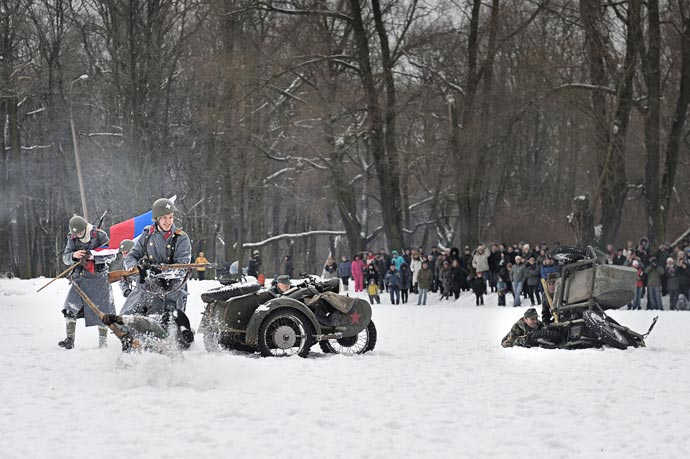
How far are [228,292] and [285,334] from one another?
96 cm

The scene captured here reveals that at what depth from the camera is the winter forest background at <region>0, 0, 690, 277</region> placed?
29.6 meters

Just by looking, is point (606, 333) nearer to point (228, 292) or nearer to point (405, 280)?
point (228, 292)

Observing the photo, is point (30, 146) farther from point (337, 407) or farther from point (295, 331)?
point (337, 407)

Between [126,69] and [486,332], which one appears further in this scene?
[126,69]

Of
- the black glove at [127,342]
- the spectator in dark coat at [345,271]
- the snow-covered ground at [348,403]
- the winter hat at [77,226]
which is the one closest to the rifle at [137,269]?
the black glove at [127,342]

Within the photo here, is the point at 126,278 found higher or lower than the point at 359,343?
higher

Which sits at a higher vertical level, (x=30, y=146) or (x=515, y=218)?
(x=30, y=146)

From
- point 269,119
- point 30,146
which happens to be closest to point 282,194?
point 269,119

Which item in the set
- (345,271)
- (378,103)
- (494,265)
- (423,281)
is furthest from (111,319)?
(345,271)

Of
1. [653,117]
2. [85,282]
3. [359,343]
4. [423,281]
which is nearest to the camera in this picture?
[359,343]

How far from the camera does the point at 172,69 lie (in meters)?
42.8

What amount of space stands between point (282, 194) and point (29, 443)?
42872 mm

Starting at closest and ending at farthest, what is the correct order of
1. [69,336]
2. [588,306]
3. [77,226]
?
[69,336], [77,226], [588,306]

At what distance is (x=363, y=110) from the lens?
110 ft
